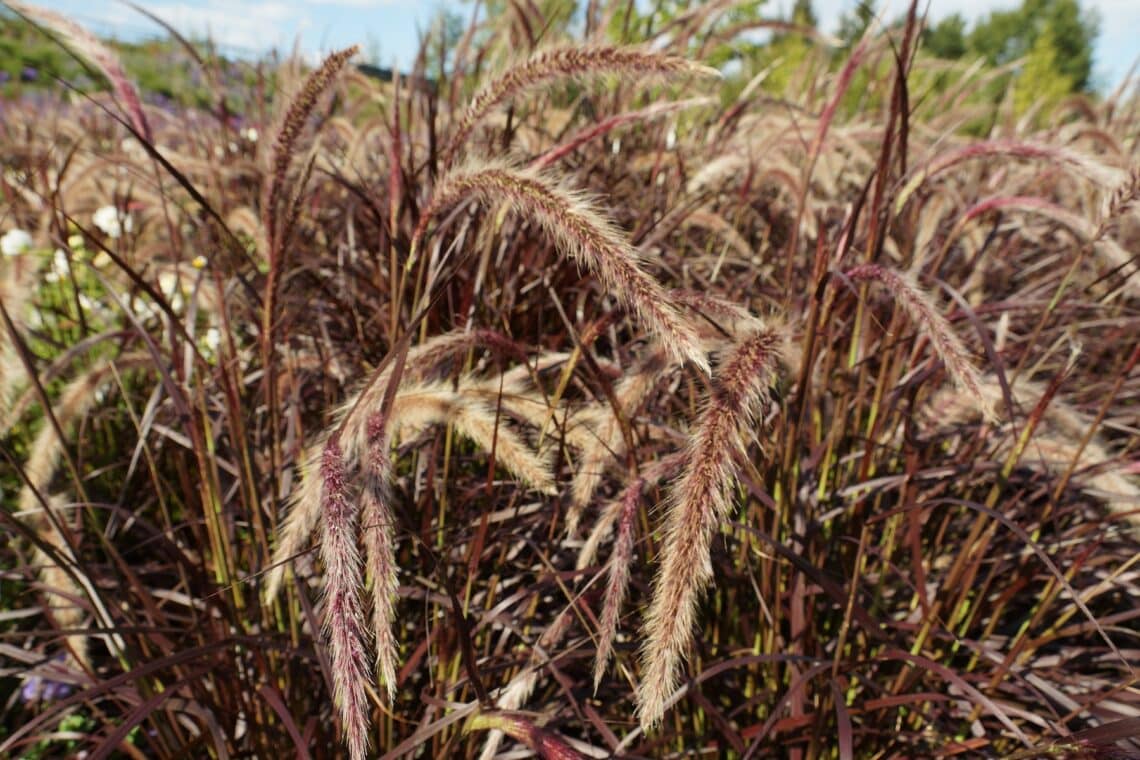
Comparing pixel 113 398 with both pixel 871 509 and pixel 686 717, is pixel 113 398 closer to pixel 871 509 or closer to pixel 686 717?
pixel 686 717

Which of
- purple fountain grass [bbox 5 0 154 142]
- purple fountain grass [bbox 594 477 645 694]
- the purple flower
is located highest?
purple fountain grass [bbox 5 0 154 142]

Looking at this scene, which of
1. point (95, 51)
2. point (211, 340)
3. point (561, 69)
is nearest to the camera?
point (561, 69)

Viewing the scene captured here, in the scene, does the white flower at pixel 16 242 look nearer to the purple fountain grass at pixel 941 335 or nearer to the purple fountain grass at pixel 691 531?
the purple fountain grass at pixel 691 531

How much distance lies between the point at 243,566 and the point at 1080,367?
10.0ft

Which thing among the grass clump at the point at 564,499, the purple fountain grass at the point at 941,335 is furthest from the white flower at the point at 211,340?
the purple fountain grass at the point at 941,335

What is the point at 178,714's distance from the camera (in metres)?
1.78

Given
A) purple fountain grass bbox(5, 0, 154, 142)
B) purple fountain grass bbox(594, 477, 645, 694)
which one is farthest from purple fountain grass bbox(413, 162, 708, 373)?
purple fountain grass bbox(5, 0, 154, 142)

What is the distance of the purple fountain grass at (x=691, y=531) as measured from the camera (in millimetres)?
1007

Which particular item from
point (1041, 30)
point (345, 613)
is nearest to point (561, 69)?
point (345, 613)

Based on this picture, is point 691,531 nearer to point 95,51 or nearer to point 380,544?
point 380,544

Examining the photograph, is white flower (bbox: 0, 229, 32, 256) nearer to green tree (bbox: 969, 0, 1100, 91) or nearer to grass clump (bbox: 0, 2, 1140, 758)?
grass clump (bbox: 0, 2, 1140, 758)

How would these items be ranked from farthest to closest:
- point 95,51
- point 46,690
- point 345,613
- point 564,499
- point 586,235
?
point 46,690 → point 564,499 → point 95,51 → point 586,235 → point 345,613

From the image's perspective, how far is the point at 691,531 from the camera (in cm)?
102

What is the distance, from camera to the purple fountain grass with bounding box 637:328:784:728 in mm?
1007
